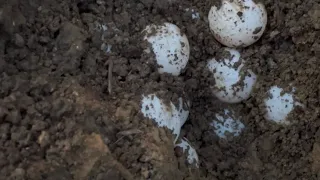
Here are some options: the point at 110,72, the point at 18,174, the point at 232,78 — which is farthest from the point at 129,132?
the point at 232,78

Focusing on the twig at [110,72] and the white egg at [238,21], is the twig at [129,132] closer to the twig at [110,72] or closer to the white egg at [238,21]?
the twig at [110,72]

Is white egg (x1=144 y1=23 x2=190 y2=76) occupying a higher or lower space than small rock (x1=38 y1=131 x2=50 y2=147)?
higher

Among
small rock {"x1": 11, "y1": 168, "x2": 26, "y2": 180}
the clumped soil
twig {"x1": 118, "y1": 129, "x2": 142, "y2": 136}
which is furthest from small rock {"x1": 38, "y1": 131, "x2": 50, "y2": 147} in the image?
twig {"x1": 118, "y1": 129, "x2": 142, "y2": 136}

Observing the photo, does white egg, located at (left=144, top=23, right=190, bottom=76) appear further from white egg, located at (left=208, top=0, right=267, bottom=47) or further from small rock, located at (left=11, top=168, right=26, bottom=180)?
small rock, located at (left=11, top=168, right=26, bottom=180)

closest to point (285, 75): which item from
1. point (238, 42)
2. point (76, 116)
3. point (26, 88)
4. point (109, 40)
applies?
point (238, 42)

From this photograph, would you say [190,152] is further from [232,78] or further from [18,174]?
[18,174]

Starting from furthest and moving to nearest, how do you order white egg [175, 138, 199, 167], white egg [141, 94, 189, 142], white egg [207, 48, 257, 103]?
white egg [207, 48, 257, 103], white egg [175, 138, 199, 167], white egg [141, 94, 189, 142]
